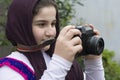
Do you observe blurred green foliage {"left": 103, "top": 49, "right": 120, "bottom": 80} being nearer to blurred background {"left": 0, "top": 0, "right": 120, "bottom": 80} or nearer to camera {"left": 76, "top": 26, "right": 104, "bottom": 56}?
blurred background {"left": 0, "top": 0, "right": 120, "bottom": 80}

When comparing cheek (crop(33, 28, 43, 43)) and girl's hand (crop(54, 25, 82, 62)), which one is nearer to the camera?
girl's hand (crop(54, 25, 82, 62))

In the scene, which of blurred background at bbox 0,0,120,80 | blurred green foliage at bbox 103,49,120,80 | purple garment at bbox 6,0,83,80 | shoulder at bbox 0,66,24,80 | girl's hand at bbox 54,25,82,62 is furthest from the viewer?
blurred background at bbox 0,0,120,80

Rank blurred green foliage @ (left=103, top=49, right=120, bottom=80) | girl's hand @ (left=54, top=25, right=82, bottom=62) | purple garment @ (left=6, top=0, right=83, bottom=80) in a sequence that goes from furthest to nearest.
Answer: blurred green foliage @ (left=103, top=49, right=120, bottom=80)
purple garment @ (left=6, top=0, right=83, bottom=80)
girl's hand @ (left=54, top=25, right=82, bottom=62)

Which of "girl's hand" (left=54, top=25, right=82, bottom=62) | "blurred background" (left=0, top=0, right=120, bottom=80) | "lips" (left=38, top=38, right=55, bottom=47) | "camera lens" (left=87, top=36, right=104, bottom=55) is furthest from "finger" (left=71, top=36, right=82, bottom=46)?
"blurred background" (left=0, top=0, right=120, bottom=80)

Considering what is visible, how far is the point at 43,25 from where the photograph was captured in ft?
6.63

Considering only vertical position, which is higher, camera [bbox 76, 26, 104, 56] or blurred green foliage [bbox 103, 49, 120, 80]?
camera [bbox 76, 26, 104, 56]

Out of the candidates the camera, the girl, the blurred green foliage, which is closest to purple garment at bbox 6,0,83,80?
the girl

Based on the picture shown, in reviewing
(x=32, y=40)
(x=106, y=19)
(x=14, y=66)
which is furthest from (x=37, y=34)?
(x=106, y=19)

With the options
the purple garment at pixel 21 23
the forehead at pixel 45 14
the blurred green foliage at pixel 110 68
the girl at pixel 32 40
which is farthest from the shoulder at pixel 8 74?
the blurred green foliage at pixel 110 68

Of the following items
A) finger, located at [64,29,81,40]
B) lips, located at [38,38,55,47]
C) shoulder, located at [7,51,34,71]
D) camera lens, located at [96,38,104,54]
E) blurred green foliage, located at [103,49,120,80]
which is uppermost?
finger, located at [64,29,81,40]

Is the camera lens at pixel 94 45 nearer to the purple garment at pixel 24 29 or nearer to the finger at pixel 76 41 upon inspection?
the finger at pixel 76 41

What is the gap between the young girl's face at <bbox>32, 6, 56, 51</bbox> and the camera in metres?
2.00

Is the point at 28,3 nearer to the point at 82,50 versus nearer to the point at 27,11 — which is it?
→ the point at 27,11

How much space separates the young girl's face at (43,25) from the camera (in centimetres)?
200
